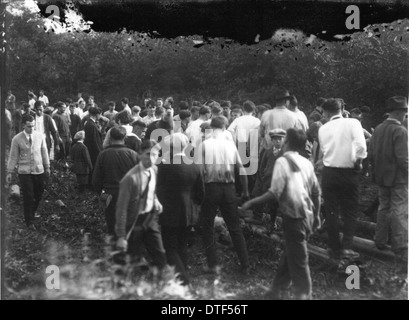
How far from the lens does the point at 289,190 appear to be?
5781mm

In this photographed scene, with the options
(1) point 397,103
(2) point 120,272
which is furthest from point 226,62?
(2) point 120,272

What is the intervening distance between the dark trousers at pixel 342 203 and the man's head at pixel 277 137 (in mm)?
752

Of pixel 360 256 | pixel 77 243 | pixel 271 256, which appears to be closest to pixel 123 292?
pixel 77 243

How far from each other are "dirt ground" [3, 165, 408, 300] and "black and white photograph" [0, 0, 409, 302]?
18 millimetres

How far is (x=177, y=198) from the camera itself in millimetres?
6379

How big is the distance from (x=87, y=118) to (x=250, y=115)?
265 centimetres

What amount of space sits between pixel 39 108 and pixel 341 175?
176 inches

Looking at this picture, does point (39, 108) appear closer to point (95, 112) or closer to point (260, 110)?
point (95, 112)

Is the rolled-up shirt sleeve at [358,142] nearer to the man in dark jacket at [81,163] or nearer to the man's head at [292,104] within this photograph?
the man's head at [292,104]

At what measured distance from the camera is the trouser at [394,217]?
6.79 m

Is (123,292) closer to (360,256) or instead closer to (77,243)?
(77,243)

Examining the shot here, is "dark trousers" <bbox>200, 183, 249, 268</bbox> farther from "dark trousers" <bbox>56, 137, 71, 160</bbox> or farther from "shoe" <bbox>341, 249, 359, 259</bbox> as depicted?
"dark trousers" <bbox>56, 137, 71, 160</bbox>

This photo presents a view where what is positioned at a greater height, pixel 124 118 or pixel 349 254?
pixel 124 118

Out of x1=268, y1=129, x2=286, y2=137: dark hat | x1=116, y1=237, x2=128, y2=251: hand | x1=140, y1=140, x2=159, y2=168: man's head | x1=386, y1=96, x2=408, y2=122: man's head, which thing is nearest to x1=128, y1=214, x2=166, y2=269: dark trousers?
x1=116, y1=237, x2=128, y2=251: hand
